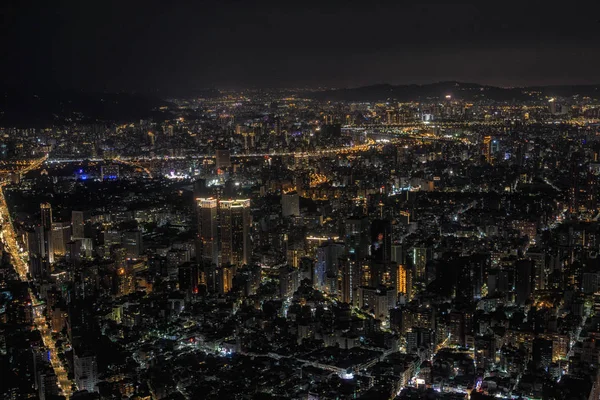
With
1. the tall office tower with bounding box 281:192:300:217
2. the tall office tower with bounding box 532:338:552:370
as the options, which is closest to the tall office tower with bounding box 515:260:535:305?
the tall office tower with bounding box 532:338:552:370

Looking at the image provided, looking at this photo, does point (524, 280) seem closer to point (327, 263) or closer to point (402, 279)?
point (402, 279)

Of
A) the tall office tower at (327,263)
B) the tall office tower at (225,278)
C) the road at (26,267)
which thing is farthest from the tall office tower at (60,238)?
the tall office tower at (327,263)

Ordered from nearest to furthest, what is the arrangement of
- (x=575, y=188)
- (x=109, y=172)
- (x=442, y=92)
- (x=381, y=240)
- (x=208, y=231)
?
1. (x=381, y=240)
2. (x=208, y=231)
3. (x=575, y=188)
4. (x=109, y=172)
5. (x=442, y=92)

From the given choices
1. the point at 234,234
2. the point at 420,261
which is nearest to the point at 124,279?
the point at 234,234

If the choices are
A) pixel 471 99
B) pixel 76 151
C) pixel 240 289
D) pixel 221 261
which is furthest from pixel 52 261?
pixel 471 99

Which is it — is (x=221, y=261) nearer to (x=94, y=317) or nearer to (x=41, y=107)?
(x=94, y=317)

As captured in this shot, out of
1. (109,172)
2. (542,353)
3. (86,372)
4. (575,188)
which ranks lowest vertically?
(542,353)
